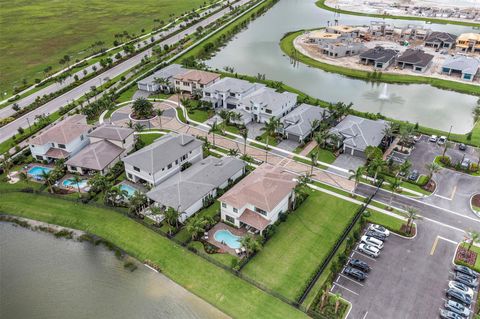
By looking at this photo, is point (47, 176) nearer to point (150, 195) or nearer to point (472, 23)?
point (150, 195)

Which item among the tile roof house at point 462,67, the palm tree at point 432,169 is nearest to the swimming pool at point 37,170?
the palm tree at point 432,169

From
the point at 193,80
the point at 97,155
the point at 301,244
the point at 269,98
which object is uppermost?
the point at 269,98

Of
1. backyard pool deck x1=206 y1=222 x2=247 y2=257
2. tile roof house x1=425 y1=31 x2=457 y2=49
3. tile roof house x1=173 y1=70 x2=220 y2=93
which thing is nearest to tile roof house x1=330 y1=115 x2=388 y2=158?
backyard pool deck x1=206 y1=222 x2=247 y2=257

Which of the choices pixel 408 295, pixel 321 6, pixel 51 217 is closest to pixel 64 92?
pixel 51 217

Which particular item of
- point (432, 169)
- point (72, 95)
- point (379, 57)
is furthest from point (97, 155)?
point (379, 57)

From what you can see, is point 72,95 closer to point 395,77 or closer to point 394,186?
point 394,186

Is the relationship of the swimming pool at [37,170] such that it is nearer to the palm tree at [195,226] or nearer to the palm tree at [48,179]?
the palm tree at [48,179]

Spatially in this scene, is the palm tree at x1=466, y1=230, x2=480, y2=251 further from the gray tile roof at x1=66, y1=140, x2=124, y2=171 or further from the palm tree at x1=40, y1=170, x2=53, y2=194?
the palm tree at x1=40, y1=170, x2=53, y2=194
